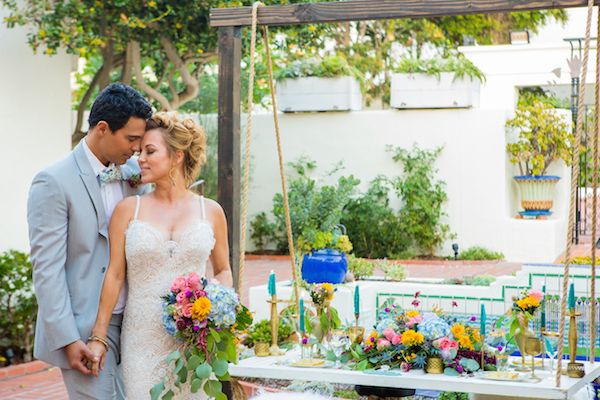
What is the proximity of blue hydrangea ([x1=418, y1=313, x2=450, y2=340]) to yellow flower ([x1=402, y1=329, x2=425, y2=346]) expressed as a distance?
0.11ft

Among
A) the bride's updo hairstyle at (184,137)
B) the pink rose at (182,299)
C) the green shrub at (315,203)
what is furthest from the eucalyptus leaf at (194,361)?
the green shrub at (315,203)

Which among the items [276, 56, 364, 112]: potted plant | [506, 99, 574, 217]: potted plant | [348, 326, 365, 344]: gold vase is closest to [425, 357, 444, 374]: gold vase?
[348, 326, 365, 344]: gold vase

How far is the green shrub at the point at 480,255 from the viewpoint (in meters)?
14.5

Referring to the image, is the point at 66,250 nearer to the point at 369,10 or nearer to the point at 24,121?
the point at 369,10

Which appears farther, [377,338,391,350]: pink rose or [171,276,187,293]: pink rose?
[377,338,391,350]: pink rose

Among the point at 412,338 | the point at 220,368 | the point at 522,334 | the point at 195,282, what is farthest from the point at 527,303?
the point at 195,282

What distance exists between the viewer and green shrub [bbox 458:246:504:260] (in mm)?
14469

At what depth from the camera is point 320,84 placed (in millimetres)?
15562

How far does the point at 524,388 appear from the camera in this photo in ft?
14.2

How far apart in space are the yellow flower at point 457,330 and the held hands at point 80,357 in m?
2.11

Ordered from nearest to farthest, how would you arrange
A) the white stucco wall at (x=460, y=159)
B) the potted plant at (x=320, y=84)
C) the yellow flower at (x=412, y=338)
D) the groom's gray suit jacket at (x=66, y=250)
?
1. the groom's gray suit jacket at (x=66, y=250)
2. the yellow flower at (x=412, y=338)
3. the white stucco wall at (x=460, y=159)
4. the potted plant at (x=320, y=84)

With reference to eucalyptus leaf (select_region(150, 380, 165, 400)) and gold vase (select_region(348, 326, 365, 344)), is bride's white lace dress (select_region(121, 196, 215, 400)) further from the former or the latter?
Result: gold vase (select_region(348, 326, 365, 344))

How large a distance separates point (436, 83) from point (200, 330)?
11.9m

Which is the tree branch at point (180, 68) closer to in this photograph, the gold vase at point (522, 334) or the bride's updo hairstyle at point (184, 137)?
the gold vase at point (522, 334)
